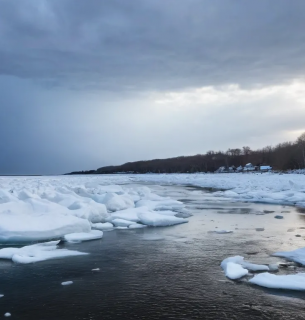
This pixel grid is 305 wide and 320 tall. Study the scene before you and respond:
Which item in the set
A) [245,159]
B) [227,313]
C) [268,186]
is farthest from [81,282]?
[245,159]

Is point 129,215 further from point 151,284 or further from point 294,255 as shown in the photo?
point 151,284

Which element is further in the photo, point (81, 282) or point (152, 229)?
point (152, 229)

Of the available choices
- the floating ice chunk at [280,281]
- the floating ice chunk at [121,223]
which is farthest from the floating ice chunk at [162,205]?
the floating ice chunk at [280,281]

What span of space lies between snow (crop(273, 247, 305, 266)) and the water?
221 mm

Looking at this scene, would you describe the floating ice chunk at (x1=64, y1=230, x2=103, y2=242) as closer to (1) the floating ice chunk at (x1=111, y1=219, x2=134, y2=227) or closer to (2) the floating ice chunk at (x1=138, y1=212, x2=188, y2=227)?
(1) the floating ice chunk at (x1=111, y1=219, x2=134, y2=227)

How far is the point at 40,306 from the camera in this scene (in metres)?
3.85

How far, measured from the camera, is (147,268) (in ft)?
17.1

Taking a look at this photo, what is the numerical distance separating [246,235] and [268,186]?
14537 mm

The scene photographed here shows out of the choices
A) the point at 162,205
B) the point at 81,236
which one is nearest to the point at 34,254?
the point at 81,236

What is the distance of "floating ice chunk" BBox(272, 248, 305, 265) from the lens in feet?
17.7

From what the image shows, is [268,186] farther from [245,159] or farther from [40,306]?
[245,159]

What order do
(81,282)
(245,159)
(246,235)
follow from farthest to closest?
(245,159)
(246,235)
(81,282)

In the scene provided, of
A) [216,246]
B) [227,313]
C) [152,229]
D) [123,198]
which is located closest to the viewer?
[227,313]

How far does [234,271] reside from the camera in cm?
480
